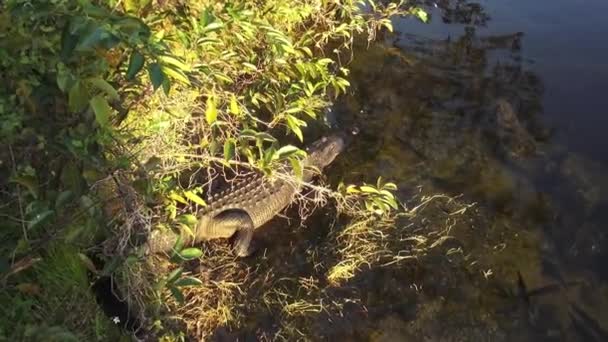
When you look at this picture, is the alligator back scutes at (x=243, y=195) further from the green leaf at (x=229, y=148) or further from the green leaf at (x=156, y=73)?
the green leaf at (x=156, y=73)

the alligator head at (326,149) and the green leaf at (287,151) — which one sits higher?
the green leaf at (287,151)

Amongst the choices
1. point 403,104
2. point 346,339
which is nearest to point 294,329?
point 346,339

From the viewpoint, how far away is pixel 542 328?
12.0 ft

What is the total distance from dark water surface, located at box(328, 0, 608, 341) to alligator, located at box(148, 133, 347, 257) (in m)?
0.29

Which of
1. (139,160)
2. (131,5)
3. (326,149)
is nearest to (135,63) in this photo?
(131,5)

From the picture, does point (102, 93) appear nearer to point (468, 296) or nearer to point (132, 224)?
point (132, 224)

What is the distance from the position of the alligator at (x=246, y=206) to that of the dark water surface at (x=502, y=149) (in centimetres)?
29

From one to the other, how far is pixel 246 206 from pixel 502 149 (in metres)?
2.09

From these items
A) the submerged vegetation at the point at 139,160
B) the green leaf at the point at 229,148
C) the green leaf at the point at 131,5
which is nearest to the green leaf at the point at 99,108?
the submerged vegetation at the point at 139,160

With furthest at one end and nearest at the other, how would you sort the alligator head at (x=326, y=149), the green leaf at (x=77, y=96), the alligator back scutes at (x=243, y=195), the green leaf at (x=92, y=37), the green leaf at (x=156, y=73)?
1. the alligator head at (x=326, y=149)
2. the alligator back scutes at (x=243, y=195)
3. the green leaf at (x=77, y=96)
4. the green leaf at (x=156, y=73)
5. the green leaf at (x=92, y=37)

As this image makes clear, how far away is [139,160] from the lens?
3.11 metres

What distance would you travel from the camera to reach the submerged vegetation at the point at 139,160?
93.0 inches

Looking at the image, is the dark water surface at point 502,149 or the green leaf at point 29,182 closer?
the green leaf at point 29,182

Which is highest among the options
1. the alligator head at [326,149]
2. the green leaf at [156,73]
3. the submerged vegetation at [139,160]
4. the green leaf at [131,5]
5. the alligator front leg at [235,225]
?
the green leaf at [156,73]
